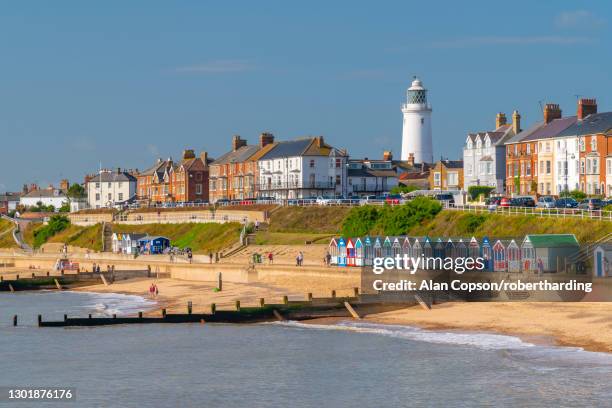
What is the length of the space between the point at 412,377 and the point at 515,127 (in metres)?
82.3

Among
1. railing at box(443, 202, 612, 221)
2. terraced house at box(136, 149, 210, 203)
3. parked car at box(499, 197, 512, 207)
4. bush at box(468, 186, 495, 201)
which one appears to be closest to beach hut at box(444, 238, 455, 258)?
railing at box(443, 202, 612, 221)

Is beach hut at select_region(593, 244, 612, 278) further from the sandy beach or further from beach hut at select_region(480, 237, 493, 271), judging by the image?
beach hut at select_region(480, 237, 493, 271)

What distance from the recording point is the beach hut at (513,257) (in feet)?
197

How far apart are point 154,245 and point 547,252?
188ft

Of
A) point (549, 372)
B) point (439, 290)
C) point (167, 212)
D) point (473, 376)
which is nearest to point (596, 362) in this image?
point (549, 372)

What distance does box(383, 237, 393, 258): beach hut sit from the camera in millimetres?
70062

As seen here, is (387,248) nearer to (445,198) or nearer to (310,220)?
(445,198)

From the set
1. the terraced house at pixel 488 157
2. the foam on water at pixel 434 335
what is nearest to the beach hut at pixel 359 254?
the foam on water at pixel 434 335

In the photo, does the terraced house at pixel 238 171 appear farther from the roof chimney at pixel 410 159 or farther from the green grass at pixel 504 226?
the green grass at pixel 504 226

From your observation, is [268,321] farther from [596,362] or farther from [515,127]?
[515,127]

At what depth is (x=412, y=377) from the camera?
43.1 m

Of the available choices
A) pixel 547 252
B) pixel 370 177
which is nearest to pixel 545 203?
pixel 547 252

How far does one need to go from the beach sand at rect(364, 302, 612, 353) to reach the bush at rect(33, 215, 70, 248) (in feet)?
313

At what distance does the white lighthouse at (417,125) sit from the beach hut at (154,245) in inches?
2298
